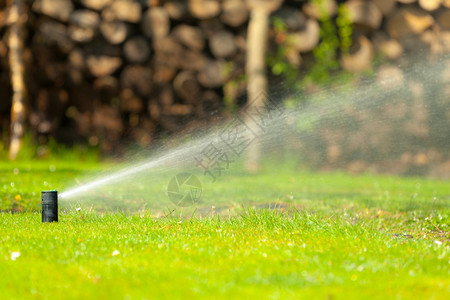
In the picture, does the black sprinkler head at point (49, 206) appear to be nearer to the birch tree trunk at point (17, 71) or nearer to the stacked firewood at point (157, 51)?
the birch tree trunk at point (17, 71)

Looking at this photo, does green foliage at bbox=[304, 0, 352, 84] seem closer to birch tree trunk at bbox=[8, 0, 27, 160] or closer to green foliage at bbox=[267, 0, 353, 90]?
green foliage at bbox=[267, 0, 353, 90]

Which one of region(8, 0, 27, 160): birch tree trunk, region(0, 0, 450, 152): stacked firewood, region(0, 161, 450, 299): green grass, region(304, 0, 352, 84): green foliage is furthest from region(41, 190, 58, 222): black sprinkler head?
region(304, 0, 352, 84): green foliage

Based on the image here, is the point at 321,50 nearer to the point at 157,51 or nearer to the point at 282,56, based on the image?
the point at 282,56

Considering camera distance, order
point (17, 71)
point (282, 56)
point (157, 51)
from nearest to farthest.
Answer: point (17, 71) → point (157, 51) → point (282, 56)

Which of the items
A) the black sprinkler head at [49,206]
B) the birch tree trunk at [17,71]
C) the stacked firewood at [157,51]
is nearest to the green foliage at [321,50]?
the stacked firewood at [157,51]

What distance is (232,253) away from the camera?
4.37 meters

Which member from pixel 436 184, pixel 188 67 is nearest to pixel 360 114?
pixel 436 184

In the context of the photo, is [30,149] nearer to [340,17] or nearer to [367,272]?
[340,17]

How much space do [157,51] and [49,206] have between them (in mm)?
7283

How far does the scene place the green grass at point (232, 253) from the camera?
3.52m

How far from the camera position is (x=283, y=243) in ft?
15.6

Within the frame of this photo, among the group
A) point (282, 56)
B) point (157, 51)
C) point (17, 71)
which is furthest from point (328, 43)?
point (17, 71)

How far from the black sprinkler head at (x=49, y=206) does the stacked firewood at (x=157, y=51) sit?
696 cm

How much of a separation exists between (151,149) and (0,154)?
10.4 feet
